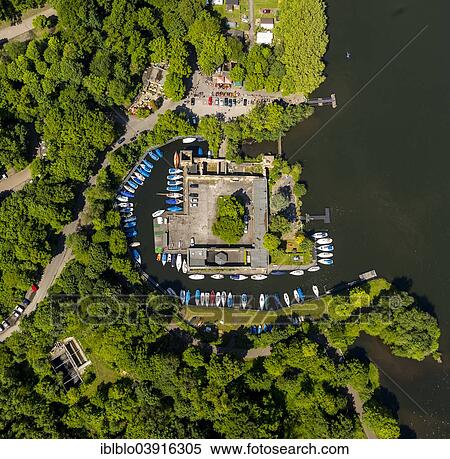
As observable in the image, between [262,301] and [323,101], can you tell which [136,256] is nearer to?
[262,301]

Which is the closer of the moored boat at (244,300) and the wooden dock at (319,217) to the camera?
the moored boat at (244,300)

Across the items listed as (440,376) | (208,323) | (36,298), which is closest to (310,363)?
(208,323)

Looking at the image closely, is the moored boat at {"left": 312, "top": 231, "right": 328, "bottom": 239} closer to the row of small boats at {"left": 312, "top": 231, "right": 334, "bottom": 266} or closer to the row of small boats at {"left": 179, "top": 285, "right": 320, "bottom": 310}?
the row of small boats at {"left": 312, "top": 231, "right": 334, "bottom": 266}

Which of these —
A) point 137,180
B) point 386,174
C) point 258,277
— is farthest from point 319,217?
point 137,180

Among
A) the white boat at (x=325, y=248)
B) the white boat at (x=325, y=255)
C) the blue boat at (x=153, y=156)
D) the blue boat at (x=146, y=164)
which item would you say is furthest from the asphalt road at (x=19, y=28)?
the white boat at (x=325, y=255)

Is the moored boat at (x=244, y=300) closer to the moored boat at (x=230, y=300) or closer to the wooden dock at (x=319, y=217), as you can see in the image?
the moored boat at (x=230, y=300)

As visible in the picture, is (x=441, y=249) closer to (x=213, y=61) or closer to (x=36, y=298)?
(x=213, y=61)
